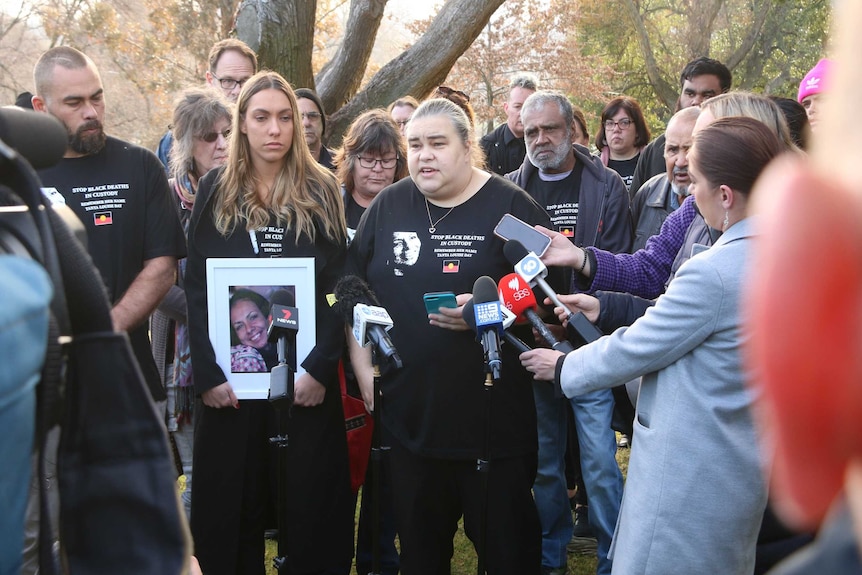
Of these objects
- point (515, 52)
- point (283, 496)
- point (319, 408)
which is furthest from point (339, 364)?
point (515, 52)

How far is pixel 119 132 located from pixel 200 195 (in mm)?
30932

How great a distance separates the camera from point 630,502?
3.00 m

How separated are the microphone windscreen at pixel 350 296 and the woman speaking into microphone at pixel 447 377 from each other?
12cm

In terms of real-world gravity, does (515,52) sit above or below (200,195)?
above

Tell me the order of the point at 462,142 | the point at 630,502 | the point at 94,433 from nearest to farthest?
the point at 94,433, the point at 630,502, the point at 462,142

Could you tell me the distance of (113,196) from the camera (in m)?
4.33

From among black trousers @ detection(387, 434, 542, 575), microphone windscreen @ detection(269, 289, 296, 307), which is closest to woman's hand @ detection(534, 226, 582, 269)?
black trousers @ detection(387, 434, 542, 575)

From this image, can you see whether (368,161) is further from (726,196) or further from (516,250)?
(726,196)

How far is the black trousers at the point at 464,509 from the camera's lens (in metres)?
3.97

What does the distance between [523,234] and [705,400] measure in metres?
1.32

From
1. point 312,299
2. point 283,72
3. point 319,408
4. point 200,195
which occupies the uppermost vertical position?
point 283,72


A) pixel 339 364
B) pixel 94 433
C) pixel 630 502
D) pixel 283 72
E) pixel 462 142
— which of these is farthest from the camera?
pixel 283 72

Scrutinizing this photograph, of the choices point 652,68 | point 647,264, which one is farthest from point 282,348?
point 652,68

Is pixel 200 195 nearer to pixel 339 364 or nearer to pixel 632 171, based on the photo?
pixel 339 364
